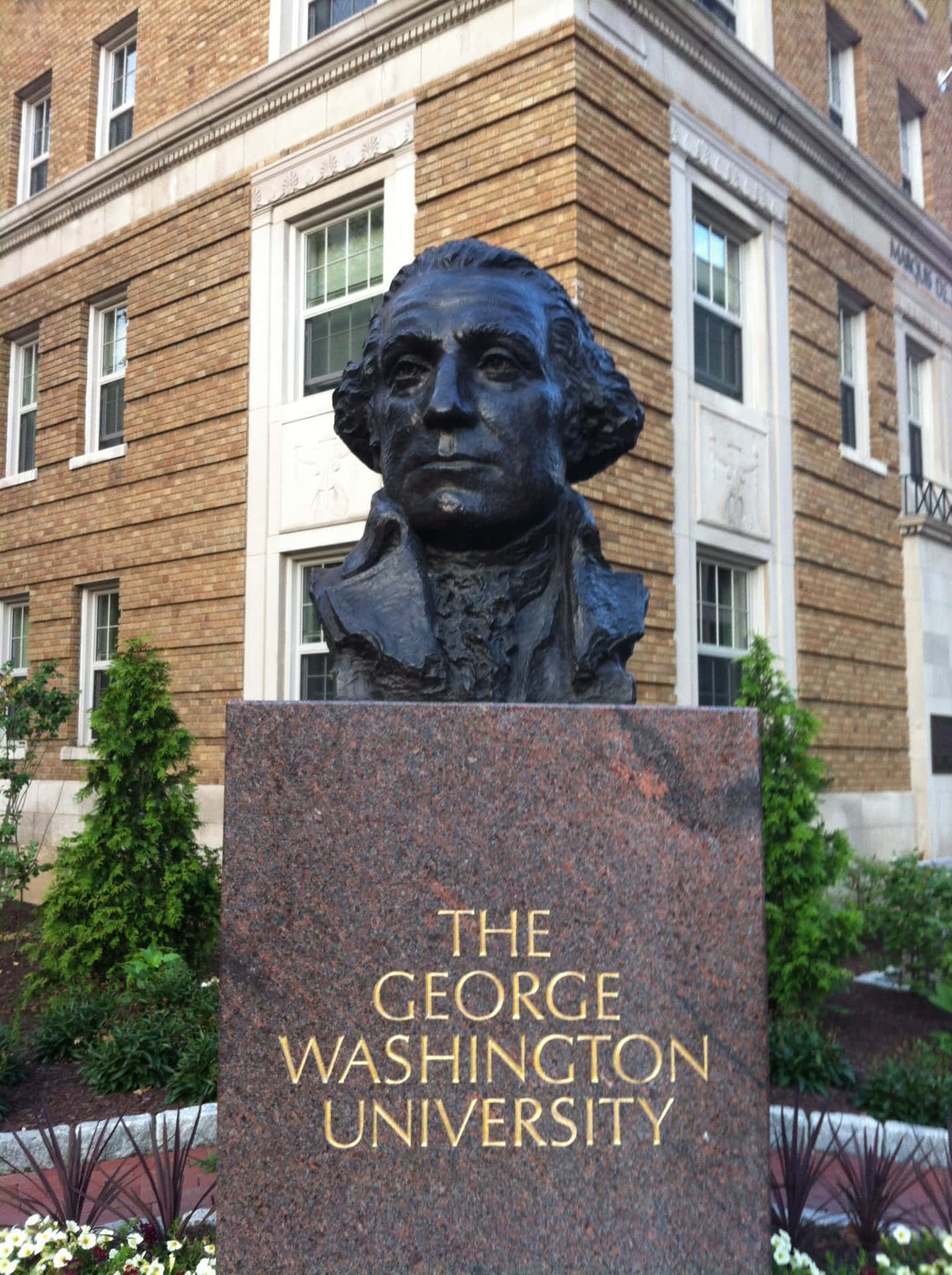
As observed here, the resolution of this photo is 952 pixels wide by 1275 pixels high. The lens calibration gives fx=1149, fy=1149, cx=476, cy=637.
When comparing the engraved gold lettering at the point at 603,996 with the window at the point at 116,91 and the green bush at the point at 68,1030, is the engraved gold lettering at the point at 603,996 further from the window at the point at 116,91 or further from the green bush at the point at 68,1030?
the window at the point at 116,91

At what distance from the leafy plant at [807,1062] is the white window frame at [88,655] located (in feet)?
34.2

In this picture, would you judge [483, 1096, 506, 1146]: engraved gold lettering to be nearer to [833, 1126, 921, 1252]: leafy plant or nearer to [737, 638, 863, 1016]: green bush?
[833, 1126, 921, 1252]: leafy plant

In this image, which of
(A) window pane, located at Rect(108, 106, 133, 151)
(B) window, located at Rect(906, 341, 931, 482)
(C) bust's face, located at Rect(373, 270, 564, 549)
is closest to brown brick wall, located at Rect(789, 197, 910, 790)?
(B) window, located at Rect(906, 341, 931, 482)

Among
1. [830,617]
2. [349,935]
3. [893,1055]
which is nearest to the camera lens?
[349,935]

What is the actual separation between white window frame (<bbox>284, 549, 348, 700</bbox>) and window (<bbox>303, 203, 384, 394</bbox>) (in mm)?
1924

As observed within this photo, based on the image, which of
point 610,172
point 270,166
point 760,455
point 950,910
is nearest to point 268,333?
point 270,166

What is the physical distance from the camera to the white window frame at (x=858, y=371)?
15.1 meters

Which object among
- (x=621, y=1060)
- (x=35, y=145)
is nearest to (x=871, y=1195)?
(x=621, y=1060)

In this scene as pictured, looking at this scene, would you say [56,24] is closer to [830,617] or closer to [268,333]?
[268,333]

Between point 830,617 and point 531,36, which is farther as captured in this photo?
point 830,617

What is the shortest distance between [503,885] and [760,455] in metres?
10.2

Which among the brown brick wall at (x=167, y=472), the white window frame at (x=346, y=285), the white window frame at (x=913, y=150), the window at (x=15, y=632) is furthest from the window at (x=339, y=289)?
the white window frame at (x=913, y=150)

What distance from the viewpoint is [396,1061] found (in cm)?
322

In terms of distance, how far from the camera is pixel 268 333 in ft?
40.5
